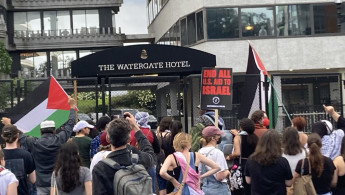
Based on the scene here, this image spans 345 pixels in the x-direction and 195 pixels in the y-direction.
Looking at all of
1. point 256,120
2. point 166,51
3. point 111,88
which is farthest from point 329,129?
point 166,51

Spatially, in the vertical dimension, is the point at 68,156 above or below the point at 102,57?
below

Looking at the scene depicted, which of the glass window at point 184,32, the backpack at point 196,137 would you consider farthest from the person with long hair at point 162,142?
the glass window at point 184,32

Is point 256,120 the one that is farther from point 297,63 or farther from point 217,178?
point 297,63

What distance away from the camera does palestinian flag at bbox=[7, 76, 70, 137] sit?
10898 millimetres

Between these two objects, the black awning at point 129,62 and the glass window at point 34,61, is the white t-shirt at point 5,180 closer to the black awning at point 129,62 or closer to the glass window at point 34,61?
the black awning at point 129,62

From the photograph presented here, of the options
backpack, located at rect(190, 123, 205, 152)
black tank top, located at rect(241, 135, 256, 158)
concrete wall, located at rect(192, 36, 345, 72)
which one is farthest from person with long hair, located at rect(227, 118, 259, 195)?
concrete wall, located at rect(192, 36, 345, 72)

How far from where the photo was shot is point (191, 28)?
30.5 m

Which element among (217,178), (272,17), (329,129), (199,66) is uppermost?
(272,17)

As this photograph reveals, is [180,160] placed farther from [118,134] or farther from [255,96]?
[255,96]

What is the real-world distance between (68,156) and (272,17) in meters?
23.4

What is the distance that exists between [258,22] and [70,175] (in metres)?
23.3

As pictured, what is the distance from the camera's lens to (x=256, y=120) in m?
10.2

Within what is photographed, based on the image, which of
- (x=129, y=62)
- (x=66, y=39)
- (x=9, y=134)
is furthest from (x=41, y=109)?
(x=66, y=39)

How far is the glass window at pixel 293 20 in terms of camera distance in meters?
29.0
